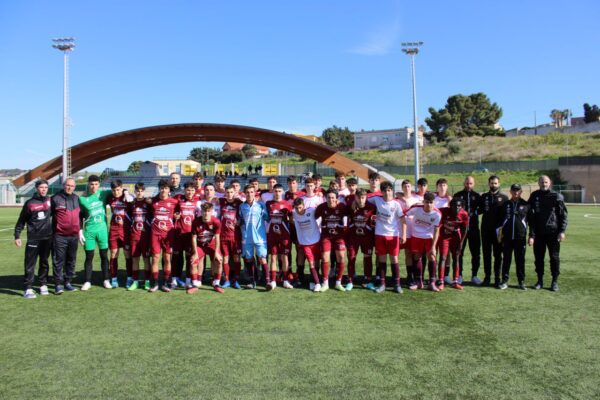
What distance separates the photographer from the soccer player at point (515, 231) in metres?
6.89

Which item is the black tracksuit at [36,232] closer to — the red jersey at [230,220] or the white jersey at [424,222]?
the red jersey at [230,220]

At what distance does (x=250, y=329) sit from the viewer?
16.2 ft

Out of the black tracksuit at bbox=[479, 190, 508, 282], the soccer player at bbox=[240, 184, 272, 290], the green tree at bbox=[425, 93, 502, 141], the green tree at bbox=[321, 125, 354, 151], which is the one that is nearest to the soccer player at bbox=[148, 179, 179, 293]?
the soccer player at bbox=[240, 184, 272, 290]

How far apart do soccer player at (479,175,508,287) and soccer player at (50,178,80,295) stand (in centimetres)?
689

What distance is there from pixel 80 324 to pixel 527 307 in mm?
5972

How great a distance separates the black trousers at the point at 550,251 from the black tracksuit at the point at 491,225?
57 centimetres

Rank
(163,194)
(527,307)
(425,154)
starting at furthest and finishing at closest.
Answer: (425,154) → (163,194) → (527,307)

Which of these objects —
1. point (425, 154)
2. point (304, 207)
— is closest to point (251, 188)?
point (304, 207)

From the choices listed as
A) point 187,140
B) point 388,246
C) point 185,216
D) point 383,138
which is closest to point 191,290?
point 185,216

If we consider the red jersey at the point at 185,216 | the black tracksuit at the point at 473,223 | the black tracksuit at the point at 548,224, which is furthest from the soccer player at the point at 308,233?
the black tracksuit at the point at 548,224

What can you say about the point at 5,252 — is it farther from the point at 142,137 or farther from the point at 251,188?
the point at 142,137

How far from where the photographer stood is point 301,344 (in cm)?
446

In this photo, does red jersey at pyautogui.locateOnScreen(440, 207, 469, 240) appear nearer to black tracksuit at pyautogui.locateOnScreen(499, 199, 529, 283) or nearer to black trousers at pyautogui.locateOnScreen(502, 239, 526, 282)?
black tracksuit at pyautogui.locateOnScreen(499, 199, 529, 283)

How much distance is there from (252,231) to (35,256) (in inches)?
137
